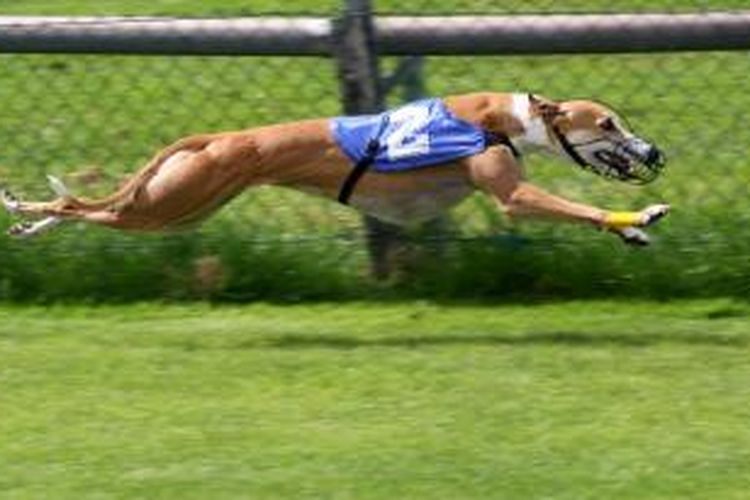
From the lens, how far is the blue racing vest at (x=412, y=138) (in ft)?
21.0

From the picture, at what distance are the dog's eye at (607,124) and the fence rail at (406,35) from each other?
1.31ft

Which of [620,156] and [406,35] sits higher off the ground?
[406,35]

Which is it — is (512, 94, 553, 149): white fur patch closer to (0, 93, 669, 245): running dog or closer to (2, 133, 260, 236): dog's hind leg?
(0, 93, 669, 245): running dog

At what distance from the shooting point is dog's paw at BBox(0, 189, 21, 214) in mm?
6609

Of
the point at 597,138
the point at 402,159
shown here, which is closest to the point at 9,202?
the point at 402,159

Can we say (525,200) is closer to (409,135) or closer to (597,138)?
(597,138)

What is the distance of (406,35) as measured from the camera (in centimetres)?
680

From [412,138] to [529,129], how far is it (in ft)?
1.16

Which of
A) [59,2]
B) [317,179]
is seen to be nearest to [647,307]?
[317,179]

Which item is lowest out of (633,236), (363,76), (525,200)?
(633,236)

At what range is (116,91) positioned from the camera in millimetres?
8234

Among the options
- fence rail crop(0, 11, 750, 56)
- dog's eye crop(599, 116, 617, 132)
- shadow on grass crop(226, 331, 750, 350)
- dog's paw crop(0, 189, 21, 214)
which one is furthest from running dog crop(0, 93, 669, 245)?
shadow on grass crop(226, 331, 750, 350)

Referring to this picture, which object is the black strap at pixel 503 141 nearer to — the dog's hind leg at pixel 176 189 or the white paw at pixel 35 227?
the dog's hind leg at pixel 176 189

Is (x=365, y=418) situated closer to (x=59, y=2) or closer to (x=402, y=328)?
(x=402, y=328)
